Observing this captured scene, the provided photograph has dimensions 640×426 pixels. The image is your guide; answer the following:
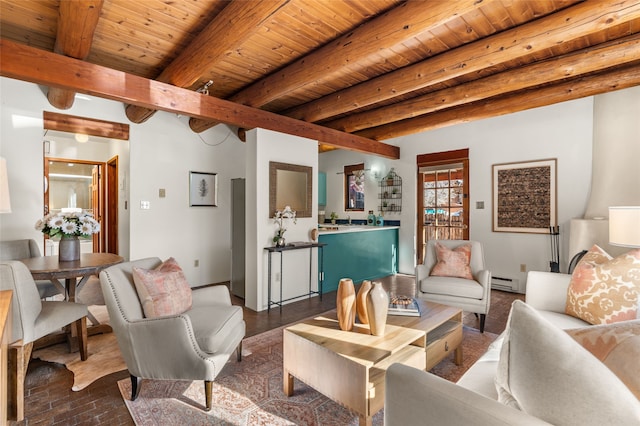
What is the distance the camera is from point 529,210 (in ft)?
14.4

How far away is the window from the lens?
21.0 ft

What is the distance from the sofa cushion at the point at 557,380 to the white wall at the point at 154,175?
4.34 meters

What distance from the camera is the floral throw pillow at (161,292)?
1920mm

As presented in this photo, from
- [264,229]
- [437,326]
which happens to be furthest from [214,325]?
[264,229]

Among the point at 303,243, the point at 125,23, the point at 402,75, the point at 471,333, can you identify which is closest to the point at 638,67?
the point at 402,75

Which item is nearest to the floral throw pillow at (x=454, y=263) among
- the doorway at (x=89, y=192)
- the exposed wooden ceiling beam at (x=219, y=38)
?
the exposed wooden ceiling beam at (x=219, y=38)

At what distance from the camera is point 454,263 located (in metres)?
3.24

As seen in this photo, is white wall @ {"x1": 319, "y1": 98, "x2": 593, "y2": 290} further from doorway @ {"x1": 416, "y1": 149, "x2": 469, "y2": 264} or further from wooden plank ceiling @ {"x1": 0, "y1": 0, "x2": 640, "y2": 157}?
wooden plank ceiling @ {"x1": 0, "y1": 0, "x2": 640, "y2": 157}

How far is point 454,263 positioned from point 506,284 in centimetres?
192

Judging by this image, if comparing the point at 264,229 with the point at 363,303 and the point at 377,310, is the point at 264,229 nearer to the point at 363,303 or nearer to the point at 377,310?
the point at 363,303

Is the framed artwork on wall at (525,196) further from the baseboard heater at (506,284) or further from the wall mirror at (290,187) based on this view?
the wall mirror at (290,187)

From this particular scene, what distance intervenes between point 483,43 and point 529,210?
276 cm

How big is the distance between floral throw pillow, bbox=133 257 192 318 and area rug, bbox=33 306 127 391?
0.74 metres

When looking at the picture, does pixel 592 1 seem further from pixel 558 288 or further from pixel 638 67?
pixel 558 288
